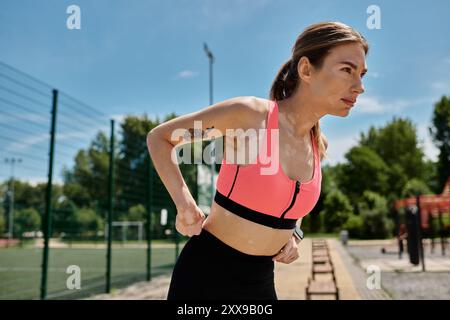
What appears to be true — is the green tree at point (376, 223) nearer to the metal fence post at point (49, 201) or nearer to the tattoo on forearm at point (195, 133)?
the metal fence post at point (49, 201)

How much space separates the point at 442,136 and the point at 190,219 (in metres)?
60.0

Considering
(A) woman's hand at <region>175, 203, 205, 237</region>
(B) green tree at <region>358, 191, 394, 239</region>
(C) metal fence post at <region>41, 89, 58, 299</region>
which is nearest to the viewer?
(A) woman's hand at <region>175, 203, 205, 237</region>

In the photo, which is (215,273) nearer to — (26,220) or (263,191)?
(263,191)

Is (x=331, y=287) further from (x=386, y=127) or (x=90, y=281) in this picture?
(x=386, y=127)

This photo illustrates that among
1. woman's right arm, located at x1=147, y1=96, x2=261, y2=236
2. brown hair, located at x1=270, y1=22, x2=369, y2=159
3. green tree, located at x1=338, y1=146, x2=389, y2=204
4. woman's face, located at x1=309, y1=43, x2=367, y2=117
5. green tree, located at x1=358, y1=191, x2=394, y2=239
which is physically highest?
green tree, located at x1=338, y1=146, x2=389, y2=204

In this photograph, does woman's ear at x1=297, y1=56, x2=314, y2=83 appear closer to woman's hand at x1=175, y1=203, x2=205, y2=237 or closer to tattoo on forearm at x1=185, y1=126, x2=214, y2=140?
tattoo on forearm at x1=185, y1=126, x2=214, y2=140

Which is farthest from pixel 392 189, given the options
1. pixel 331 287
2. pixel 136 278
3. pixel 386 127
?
pixel 331 287

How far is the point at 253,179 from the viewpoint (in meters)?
1.53

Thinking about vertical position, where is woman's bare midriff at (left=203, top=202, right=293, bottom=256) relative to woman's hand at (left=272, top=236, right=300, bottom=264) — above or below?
above

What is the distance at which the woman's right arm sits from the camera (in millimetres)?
1475

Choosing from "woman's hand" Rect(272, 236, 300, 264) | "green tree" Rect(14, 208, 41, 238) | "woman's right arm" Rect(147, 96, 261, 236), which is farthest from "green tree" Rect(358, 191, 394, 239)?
"woman's right arm" Rect(147, 96, 261, 236)

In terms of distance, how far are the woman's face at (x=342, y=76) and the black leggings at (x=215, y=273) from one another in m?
0.66

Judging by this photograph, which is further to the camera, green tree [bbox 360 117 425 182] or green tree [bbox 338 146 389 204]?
green tree [bbox 360 117 425 182]

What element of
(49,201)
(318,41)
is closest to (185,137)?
(318,41)
